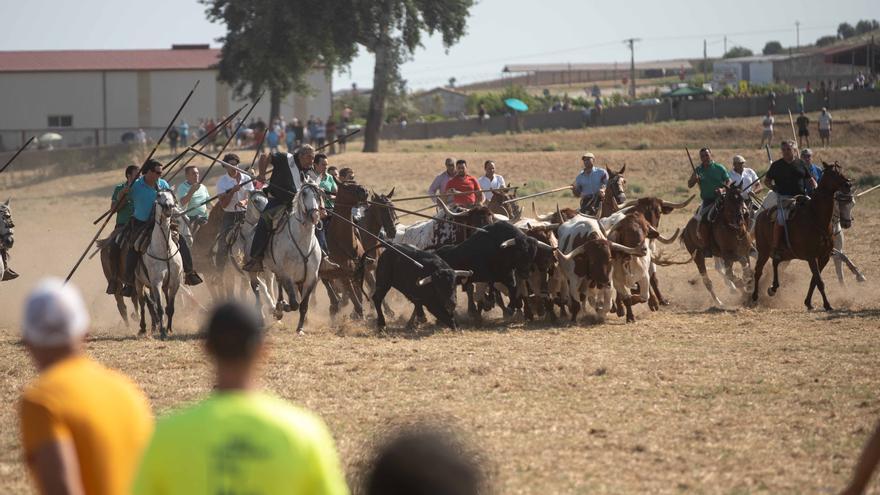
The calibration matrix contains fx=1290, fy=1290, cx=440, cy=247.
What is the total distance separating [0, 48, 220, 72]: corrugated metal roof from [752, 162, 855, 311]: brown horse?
59041 mm

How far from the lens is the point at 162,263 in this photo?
17.0 metres

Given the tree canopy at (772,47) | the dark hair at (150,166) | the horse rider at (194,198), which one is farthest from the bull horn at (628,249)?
the tree canopy at (772,47)

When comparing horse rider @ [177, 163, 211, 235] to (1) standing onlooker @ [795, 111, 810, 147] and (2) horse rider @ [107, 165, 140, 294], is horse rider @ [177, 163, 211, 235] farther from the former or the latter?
(1) standing onlooker @ [795, 111, 810, 147]

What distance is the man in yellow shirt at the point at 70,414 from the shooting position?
4820mm

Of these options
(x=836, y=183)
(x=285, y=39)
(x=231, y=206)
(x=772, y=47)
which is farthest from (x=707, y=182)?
(x=772, y=47)

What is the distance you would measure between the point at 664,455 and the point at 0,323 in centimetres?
1324

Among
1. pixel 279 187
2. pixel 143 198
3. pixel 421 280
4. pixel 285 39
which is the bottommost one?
pixel 421 280

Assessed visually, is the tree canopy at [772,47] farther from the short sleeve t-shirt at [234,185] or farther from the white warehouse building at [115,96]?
the short sleeve t-shirt at [234,185]

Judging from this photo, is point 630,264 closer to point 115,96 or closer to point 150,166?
point 150,166

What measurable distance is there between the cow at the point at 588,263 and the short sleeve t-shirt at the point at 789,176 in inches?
112

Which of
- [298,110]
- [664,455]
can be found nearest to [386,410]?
[664,455]

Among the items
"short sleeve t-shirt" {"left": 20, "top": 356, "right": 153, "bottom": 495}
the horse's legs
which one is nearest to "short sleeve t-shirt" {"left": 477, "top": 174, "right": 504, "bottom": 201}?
the horse's legs

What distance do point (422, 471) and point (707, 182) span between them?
55.2 feet

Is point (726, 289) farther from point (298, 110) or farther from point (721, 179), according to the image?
point (298, 110)
